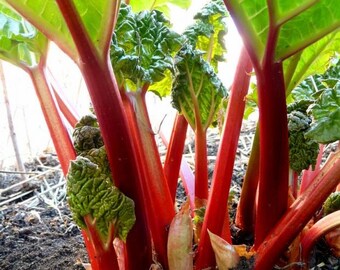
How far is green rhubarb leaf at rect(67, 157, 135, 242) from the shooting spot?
3.08 feet

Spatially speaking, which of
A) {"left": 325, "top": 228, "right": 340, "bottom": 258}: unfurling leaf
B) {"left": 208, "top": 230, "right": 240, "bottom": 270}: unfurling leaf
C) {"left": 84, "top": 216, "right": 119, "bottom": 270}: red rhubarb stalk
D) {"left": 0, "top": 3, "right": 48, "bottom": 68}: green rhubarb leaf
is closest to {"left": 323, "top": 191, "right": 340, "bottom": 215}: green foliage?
{"left": 325, "top": 228, "right": 340, "bottom": 258}: unfurling leaf

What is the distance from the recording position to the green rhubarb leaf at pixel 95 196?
0.94 metres

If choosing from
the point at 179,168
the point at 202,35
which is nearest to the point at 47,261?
the point at 179,168

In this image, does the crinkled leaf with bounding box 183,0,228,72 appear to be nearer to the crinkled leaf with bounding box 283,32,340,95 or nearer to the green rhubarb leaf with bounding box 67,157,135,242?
the crinkled leaf with bounding box 283,32,340,95

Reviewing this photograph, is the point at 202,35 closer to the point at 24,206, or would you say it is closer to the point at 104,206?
the point at 104,206

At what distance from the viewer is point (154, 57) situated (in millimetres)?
1090

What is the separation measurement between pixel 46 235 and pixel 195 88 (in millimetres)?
675

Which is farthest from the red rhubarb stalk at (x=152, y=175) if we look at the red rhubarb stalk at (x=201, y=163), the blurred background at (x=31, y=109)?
the blurred background at (x=31, y=109)

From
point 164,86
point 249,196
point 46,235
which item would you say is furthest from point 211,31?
point 46,235

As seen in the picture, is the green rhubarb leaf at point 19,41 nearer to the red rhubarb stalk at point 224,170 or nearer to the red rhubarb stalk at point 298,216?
the red rhubarb stalk at point 224,170

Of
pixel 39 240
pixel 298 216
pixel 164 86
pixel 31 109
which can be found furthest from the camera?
pixel 31 109

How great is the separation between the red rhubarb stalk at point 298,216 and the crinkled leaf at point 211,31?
0.42m

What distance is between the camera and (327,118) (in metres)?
0.87

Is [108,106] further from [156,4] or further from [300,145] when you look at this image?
[156,4]
